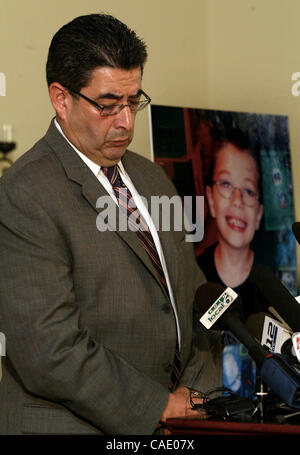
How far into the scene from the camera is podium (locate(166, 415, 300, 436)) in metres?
1.31

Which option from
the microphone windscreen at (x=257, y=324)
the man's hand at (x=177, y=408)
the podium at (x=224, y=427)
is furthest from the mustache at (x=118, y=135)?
the podium at (x=224, y=427)

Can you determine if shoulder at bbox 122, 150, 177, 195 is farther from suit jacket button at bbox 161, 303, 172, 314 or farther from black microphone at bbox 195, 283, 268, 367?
black microphone at bbox 195, 283, 268, 367

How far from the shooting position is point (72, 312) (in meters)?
1.75

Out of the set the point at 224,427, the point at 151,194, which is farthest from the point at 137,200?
the point at 224,427

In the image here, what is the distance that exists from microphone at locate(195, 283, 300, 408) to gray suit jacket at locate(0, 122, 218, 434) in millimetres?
195

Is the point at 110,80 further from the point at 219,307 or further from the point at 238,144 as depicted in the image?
the point at 238,144

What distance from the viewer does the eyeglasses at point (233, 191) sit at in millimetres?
3588

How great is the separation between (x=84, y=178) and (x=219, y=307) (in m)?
0.57

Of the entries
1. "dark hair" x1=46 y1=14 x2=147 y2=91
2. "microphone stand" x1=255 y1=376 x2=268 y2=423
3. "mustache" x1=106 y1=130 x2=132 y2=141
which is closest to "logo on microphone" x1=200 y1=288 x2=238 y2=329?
"microphone stand" x1=255 y1=376 x2=268 y2=423

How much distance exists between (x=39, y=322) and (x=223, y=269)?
204 cm

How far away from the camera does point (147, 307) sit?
1888 mm

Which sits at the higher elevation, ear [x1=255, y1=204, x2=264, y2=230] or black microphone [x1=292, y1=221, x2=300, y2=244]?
black microphone [x1=292, y1=221, x2=300, y2=244]

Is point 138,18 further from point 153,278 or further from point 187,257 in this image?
point 153,278
